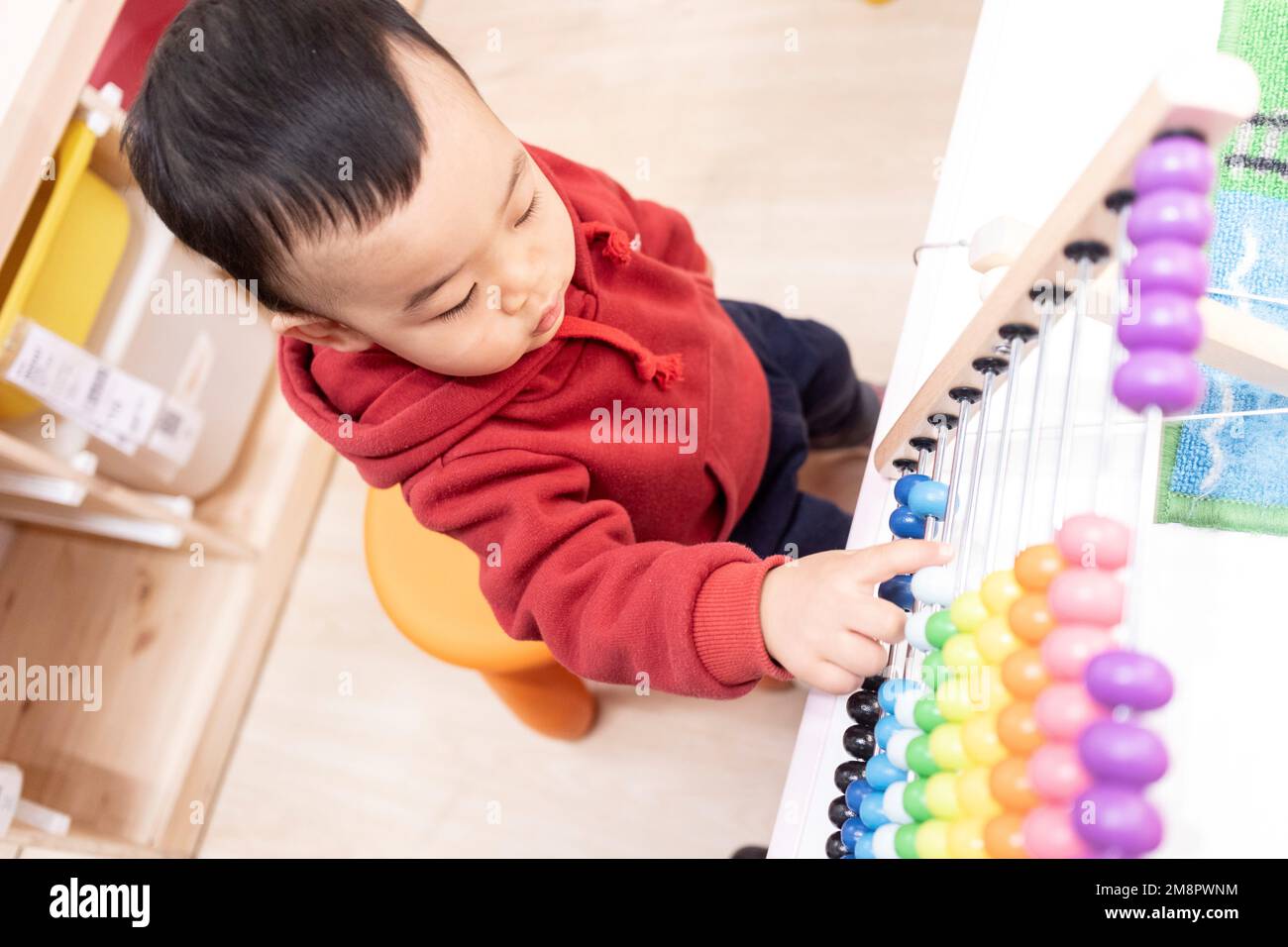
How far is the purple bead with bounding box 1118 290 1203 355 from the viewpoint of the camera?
18.1 inches

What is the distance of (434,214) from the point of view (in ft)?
2.01

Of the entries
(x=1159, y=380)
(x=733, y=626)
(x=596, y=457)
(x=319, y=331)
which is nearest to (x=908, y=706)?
(x=733, y=626)

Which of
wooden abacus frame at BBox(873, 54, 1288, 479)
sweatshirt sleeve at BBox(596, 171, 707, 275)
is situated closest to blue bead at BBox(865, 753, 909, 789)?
wooden abacus frame at BBox(873, 54, 1288, 479)

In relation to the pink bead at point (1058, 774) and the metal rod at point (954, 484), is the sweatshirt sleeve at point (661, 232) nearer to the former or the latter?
the metal rod at point (954, 484)

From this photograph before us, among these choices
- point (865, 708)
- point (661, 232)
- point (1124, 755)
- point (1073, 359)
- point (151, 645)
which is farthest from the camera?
point (151, 645)

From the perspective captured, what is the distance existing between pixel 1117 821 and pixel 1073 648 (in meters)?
0.07

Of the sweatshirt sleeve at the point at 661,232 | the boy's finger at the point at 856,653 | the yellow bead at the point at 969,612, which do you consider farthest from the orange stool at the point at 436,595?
the yellow bead at the point at 969,612

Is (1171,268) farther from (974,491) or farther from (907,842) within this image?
(907,842)

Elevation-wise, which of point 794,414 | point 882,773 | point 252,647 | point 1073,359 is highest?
point 1073,359

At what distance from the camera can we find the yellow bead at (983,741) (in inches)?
19.4

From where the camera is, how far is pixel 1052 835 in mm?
444

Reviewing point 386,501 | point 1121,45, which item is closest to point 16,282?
point 386,501

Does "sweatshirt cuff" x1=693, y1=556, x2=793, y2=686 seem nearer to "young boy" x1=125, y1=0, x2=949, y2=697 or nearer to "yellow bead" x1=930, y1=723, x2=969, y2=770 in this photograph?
"young boy" x1=125, y1=0, x2=949, y2=697
